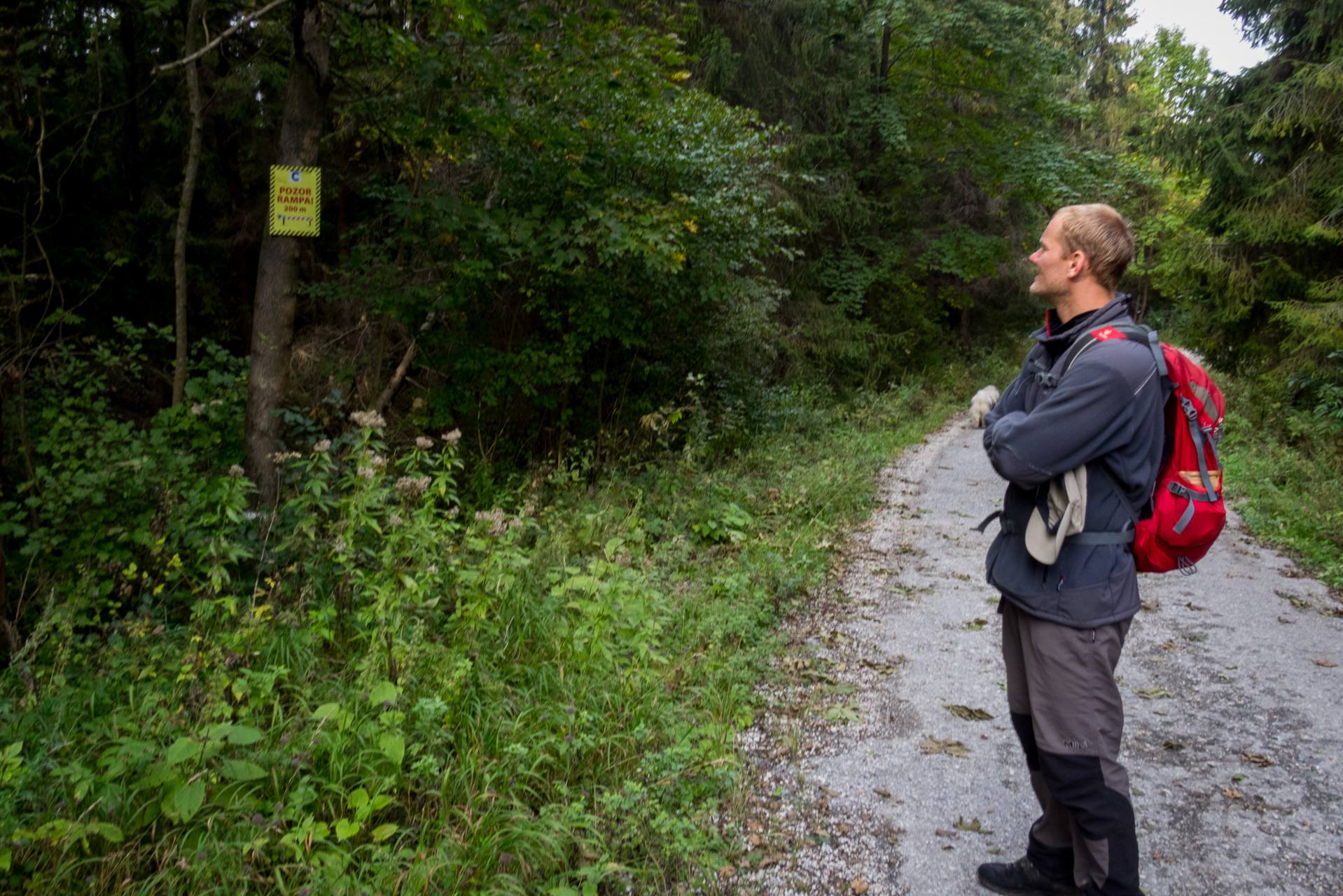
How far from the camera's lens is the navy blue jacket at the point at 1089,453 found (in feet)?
7.22

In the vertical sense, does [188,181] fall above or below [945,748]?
above

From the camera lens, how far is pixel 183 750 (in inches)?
99.2

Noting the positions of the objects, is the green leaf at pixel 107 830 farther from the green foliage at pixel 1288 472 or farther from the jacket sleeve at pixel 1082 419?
the green foliage at pixel 1288 472

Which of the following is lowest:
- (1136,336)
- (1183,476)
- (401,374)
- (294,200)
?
(401,374)

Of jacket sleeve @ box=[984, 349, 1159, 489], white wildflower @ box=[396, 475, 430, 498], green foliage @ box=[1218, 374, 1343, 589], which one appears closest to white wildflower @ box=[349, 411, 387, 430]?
white wildflower @ box=[396, 475, 430, 498]

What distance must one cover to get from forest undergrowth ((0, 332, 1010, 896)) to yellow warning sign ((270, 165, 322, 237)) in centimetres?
155

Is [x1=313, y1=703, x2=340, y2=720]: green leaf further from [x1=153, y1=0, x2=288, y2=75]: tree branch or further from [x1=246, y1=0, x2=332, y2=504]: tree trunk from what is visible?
[x1=153, y1=0, x2=288, y2=75]: tree branch

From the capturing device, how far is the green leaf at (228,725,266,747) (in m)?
2.55

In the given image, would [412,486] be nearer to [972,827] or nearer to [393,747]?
[393,747]

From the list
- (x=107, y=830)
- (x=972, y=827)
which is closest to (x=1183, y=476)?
(x=972, y=827)

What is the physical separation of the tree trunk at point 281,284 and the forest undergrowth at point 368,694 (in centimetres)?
36

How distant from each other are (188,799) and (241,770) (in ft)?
0.58

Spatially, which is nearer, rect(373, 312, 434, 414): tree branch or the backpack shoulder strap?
the backpack shoulder strap

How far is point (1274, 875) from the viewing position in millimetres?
2801
